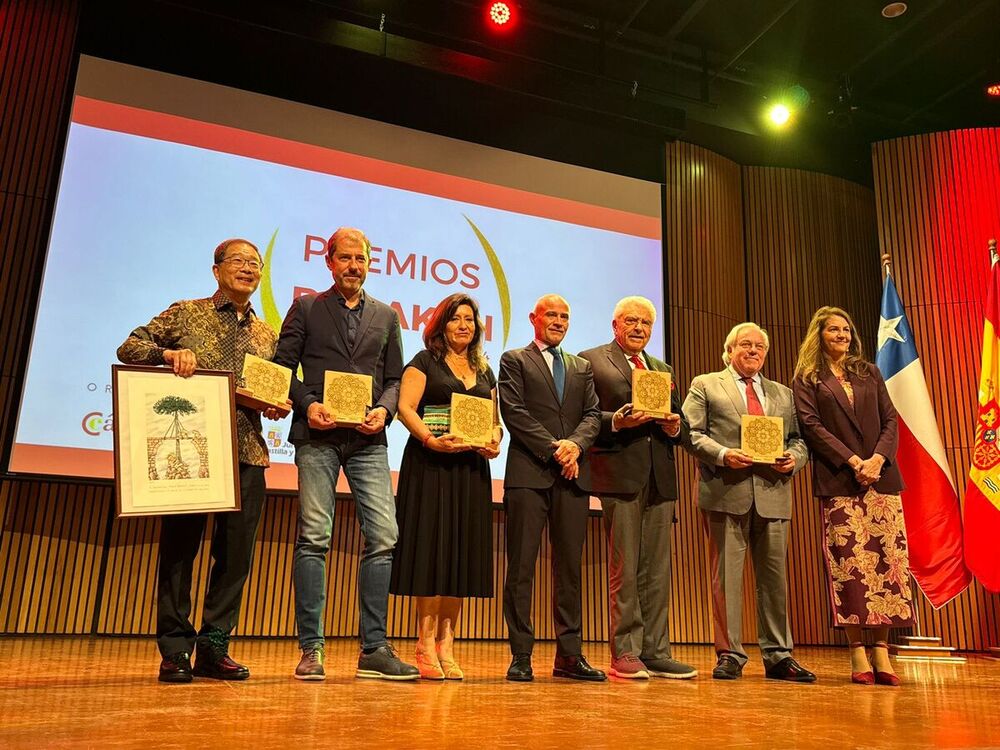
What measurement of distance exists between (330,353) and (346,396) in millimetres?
193

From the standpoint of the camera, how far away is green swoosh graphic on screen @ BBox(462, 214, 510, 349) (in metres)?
5.17

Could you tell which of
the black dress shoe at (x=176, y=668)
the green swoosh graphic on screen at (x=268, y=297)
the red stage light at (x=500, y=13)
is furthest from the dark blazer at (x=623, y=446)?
the red stage light at (x=500, y=13)

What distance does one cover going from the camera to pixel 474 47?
5.96 m

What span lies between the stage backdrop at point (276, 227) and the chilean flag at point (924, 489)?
1586 mm

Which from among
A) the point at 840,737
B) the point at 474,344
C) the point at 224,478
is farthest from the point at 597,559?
the point at 840,737

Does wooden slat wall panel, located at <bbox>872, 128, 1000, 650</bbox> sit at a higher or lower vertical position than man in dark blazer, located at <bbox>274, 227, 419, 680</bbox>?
higher

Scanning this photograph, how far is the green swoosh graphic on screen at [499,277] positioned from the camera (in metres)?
5.17

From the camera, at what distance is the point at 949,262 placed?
5.86 m

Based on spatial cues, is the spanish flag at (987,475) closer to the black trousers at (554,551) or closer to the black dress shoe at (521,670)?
the black trousers at (554,551)

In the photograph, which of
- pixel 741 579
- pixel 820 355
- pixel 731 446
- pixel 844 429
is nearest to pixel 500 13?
pixel 820 355

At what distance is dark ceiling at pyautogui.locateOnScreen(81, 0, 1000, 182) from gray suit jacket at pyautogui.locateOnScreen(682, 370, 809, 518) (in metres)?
2.97

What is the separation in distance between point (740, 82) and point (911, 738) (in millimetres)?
5880

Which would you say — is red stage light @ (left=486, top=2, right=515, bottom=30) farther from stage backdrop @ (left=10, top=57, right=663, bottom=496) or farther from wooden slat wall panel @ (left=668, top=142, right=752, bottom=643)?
wooden slat wall panel @ (left=668, top=142, right=752, bottom=643)

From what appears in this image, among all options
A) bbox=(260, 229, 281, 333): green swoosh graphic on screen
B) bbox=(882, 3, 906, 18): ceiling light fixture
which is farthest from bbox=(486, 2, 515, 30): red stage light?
bbox=(882, 3, 906, 18): ceiling light fixture
